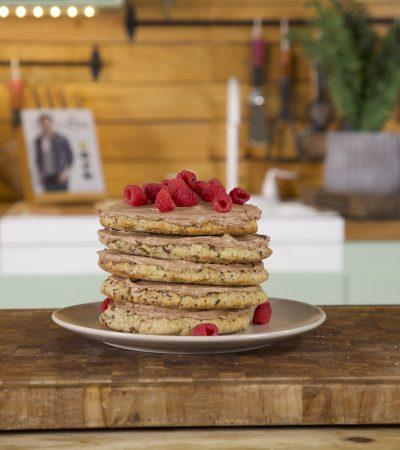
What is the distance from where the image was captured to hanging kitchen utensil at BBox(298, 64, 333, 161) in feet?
10.1

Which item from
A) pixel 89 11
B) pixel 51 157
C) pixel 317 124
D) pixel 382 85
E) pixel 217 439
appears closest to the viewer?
pixel 217 439

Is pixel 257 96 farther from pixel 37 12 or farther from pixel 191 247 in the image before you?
pixel 191 247

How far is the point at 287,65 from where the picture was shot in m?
3.10

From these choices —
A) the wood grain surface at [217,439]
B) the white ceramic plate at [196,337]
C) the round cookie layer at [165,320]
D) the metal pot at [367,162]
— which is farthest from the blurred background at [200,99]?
the wood grain surface at [217,439]

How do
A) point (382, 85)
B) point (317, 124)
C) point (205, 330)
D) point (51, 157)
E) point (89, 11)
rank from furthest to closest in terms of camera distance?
point (317, 124) < point (89, 11) < point (51, 157) < point (382, 85) < point (205, 330)

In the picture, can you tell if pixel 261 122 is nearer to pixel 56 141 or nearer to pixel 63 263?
pixel 56 141

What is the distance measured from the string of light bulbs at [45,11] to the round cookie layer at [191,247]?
80.2 inches

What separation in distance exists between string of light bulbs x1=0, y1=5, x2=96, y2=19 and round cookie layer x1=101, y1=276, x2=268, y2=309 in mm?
2056

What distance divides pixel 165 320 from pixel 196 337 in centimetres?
6

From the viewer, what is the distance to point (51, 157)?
2873mm

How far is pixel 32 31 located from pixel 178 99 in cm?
51

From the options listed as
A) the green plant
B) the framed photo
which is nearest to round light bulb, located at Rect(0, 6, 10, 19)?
the framed photo

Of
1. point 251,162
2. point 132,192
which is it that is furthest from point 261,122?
point 132,192

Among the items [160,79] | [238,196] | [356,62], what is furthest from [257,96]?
[238,196]
